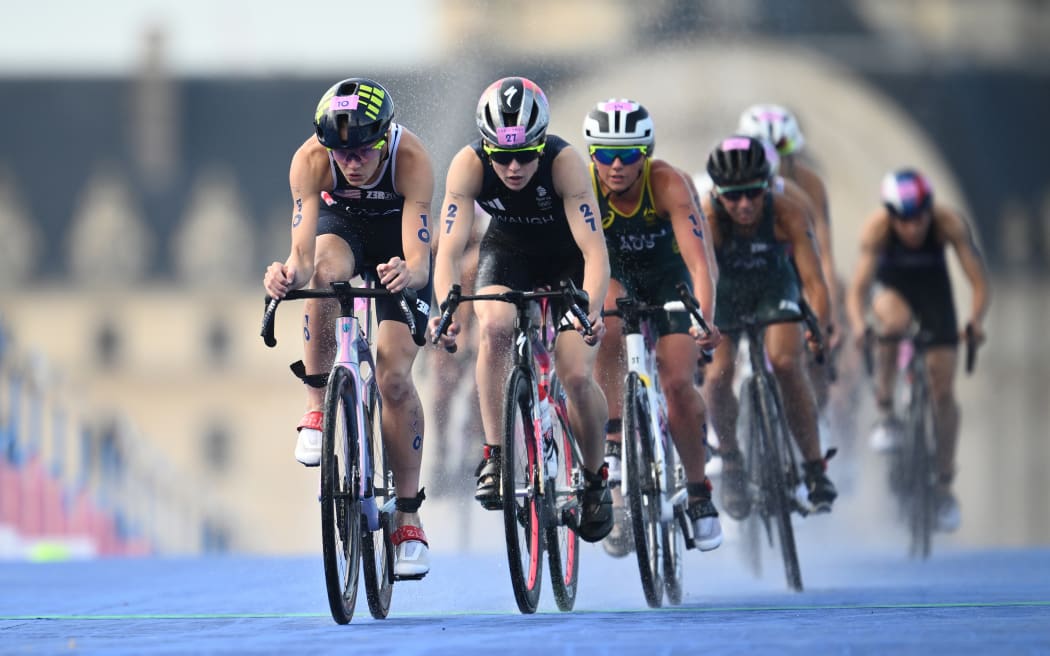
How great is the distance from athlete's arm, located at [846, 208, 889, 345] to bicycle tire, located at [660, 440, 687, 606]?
13.7ft

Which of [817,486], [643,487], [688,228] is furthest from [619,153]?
[817,486]

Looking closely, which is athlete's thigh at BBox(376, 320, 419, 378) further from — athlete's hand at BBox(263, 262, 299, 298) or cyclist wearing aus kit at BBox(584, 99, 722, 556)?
cyclist wearing aus kit at BBox(584, 99, 722, 556)

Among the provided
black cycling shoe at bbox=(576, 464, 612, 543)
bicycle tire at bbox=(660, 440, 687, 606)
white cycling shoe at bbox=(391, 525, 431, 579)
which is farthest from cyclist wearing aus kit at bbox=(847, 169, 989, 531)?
white cycling shoe at bbox=(391, 525, 431, 579)

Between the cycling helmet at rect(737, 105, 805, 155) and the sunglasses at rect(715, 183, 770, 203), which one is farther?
the cycling helmet at rect(737, 105, 805, 155)

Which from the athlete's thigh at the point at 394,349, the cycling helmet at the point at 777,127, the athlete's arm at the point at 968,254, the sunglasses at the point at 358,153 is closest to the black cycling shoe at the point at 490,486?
the athlete's thigh at the point at 394,349

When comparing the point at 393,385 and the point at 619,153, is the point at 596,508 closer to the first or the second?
the point at 393,385

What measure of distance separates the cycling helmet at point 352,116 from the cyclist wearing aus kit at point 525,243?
2.03ft

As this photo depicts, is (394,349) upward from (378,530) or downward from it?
upward

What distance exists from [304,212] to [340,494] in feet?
3.75

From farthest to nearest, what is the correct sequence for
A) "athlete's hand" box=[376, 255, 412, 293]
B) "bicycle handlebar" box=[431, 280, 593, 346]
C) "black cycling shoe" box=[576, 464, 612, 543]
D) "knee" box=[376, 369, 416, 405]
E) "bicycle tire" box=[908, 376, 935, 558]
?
"bicycle tire" box=[908, 376, 935, 558]
"black cycling shoe" box=[576, 464, 612, 543]
"knee" box=[376, 369, 416, 405]
"bicycle handlebar" box=[431, 280, 593, 346]
"athlete's hand" box=[376, 255, 412, 293]

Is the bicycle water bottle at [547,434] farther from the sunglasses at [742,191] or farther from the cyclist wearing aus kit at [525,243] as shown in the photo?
the sunglasses at [742,191]

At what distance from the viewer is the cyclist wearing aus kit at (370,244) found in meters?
9.10

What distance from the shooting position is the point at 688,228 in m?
10.9

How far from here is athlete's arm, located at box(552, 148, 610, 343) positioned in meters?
9.81
